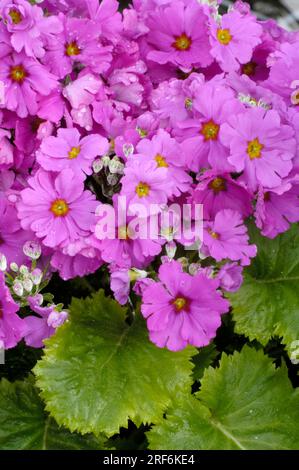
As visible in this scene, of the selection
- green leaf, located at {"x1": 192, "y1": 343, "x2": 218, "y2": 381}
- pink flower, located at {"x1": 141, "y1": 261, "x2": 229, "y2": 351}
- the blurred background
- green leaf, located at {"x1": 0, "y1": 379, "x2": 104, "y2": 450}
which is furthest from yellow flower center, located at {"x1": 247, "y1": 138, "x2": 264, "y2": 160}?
the blurred background

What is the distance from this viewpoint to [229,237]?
162 centimetres

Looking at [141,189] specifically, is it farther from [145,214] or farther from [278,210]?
[278,210]

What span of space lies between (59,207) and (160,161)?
249mm

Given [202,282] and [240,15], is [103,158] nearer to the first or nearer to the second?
[202,282]

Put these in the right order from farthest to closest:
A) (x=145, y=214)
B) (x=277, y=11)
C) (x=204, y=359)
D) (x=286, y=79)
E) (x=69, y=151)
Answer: (x=277, y=11)
(x=204, y=359)
(x=286, y=79)
(x=69, y=151)
(x=145, y=214)

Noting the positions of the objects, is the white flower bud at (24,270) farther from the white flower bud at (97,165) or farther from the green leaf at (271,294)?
the green leaf at (271,294)

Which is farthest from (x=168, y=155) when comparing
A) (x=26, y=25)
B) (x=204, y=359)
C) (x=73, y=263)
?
(x=204, y=359)

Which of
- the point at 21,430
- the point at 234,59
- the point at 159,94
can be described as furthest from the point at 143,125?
the point at 21,430

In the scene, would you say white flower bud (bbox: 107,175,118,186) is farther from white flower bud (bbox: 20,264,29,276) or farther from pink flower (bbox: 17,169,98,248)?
white flower bud (bbox: 20,264,29,276)

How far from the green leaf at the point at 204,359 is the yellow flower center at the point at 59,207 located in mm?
543

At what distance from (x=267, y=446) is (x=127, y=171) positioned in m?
0.72

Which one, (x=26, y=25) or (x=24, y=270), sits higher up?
(x=26, y=25)

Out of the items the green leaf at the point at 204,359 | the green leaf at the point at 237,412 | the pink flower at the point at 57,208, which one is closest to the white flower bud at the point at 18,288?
the pink flower at the point at 57,208

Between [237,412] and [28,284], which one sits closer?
[28,284]
